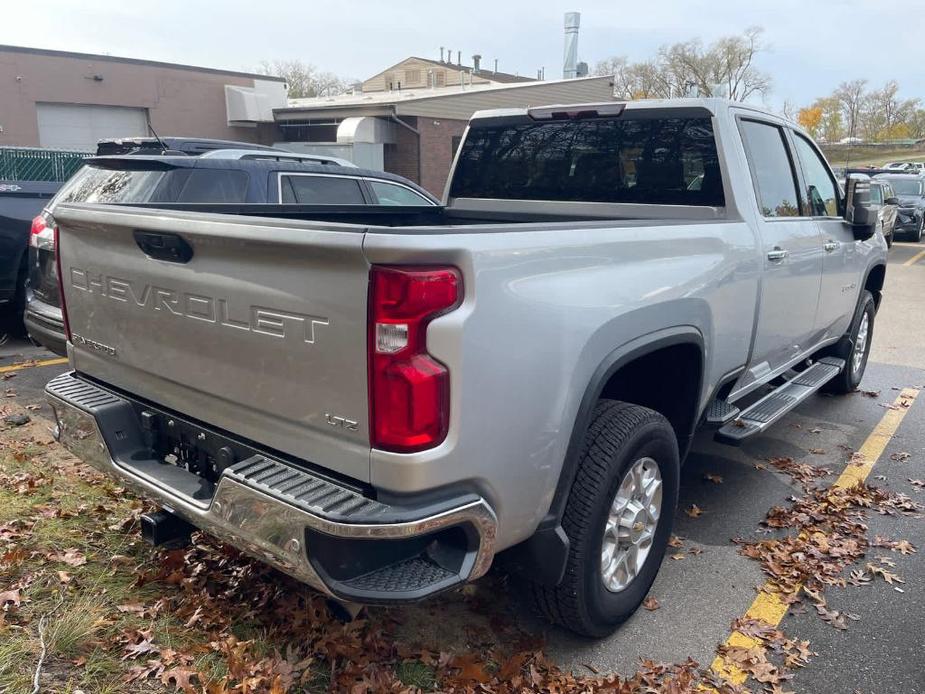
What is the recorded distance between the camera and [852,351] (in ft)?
20.4

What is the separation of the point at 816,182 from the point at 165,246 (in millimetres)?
4174

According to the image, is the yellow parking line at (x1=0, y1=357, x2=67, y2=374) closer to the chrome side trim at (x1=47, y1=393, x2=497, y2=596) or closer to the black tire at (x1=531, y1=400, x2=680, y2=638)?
the chrome side trim at (x1=47, y1=393, x2=497, y2=596)

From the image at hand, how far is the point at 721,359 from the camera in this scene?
146 inches

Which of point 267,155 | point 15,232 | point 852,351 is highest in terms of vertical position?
point 267,155

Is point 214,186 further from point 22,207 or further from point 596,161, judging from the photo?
point 596,161

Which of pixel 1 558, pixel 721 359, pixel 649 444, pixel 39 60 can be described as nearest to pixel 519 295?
pixel 649 444

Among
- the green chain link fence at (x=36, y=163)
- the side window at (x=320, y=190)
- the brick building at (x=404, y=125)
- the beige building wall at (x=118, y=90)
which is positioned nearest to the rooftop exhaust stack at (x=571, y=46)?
the brick building at (x=404, y=125)

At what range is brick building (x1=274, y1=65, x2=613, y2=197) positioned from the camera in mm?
22703

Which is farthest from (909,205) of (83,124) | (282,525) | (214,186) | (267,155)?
(83,124)

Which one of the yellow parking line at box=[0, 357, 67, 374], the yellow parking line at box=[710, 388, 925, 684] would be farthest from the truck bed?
the yellow parking line at box=[0, 357, 67, 374]

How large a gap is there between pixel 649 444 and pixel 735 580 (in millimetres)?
1084

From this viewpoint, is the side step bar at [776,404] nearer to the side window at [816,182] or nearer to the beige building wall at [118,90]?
the side window at [816,182]

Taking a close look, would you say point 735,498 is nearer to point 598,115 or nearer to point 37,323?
point 598,115

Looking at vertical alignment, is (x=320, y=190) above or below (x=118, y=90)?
below
